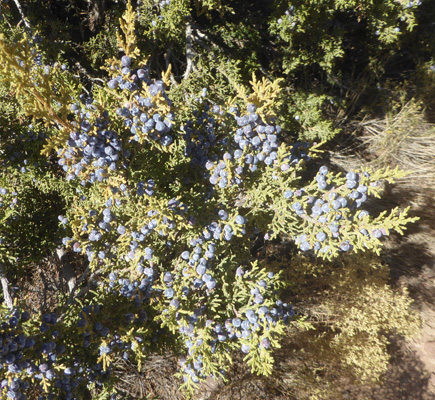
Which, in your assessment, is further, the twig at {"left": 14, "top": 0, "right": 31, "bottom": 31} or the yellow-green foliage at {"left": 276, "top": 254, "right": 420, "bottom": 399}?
the yellow-green foliage at {"left": 276, "top": 254, "right": 420, "bottom": 399}

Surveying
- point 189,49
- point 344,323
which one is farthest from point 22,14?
point 344,323

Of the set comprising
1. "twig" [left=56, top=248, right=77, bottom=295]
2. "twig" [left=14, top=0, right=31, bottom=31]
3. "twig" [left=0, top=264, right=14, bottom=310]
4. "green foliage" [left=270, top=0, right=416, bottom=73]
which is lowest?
"twig" [left=0, top=264, right=14, bottom=310]

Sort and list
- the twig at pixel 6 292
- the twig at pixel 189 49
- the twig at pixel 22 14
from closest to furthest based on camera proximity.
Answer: the twig at pixel 6 292, the twig at pixel 22 14, the twig at pixel 189 49

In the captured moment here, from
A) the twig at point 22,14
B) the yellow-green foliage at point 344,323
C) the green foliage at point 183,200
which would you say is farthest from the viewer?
the yellow-green foliage at point 344,323

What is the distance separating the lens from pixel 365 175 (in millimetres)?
1673

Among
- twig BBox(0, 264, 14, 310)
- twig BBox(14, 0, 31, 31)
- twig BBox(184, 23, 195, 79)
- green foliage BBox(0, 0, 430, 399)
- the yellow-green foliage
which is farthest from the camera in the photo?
twig BBox(184, 23, 195, 79)

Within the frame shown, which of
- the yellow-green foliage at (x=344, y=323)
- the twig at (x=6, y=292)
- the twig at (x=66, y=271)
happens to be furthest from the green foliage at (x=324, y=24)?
the twig at (x=66, y=271)

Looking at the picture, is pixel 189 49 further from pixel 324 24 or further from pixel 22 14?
pixel 22 14

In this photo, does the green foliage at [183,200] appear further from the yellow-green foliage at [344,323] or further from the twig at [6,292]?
the twig at [6,292]

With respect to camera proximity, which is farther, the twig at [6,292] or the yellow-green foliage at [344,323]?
the yellow-green foliage at [344,323]

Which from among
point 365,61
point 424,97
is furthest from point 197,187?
point 424,97

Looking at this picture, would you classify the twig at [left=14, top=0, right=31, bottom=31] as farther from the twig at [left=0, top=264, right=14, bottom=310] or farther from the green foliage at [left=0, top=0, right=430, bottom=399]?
the twig at [left=0, top=264, right=14, bottom=310]

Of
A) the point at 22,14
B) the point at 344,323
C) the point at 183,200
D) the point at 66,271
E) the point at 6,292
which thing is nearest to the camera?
the point at 6,292

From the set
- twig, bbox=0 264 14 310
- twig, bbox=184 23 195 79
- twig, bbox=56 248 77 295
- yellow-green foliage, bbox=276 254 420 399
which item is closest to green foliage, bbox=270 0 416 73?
twig, bbox=184 23 195 79
